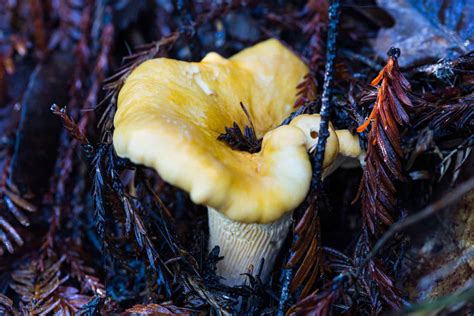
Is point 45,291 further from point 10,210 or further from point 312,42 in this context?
point 312,42

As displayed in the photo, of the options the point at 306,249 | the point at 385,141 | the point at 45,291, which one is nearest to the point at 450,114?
the point at 385,141

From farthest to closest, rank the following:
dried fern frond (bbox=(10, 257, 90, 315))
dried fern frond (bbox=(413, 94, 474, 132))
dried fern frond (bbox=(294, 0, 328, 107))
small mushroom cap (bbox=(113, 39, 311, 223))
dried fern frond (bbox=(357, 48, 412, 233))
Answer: dried fern frond (bbox=(294, 0, 328, 107)) → dried fern frond (bbox=(10, 257, 90, 315)) → dried fern frond (bbox=(413, 94, 474, 132)) → dried fern frond (bbox=(357, 48, 412, 233)) → small mushroom cap (bbox=(113, 39, 311, 223))

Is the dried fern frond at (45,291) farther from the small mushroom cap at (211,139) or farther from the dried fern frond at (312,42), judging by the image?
the dried fern frond at (312,42)

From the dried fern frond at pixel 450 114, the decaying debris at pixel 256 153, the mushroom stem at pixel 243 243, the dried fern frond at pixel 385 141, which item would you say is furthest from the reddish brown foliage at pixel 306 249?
the dried fern frond at pixel 450 114

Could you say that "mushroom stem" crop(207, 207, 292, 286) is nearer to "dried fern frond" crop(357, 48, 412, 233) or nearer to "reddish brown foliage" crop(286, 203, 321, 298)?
"reddish brown foliage" crop(286, 203, 321, 298)

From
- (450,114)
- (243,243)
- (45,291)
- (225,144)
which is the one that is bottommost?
(45,291)

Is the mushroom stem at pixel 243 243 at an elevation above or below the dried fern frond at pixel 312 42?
below

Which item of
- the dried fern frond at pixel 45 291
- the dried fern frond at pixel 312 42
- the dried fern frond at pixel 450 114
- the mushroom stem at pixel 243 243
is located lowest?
the dried fern frond at pixel 45 291

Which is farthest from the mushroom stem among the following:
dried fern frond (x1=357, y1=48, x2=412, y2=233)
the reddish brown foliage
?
dried fern frond (x1=357, y1=48, x2=412, y2=233)
